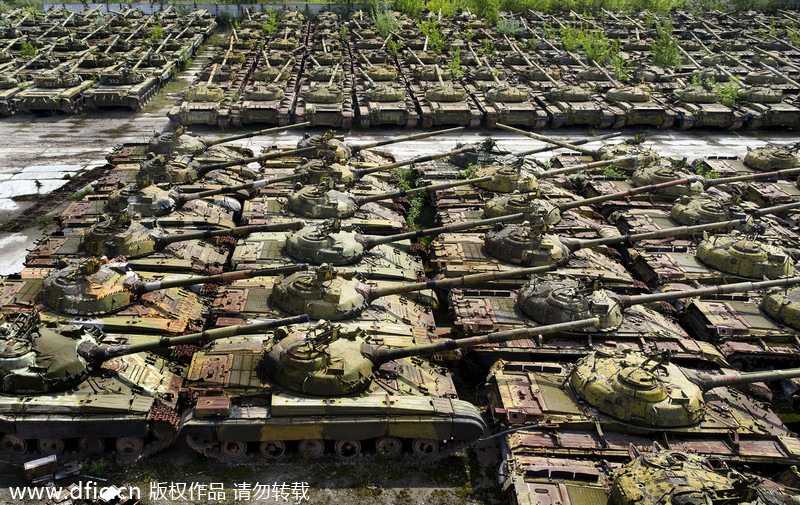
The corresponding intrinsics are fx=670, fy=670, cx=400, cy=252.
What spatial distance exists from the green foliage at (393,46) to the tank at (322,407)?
139ft

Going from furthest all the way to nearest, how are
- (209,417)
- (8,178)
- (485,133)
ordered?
(485,133) < (8,178) < (209,417)

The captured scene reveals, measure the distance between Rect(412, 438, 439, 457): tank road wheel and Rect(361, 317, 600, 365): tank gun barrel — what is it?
6.12 feet

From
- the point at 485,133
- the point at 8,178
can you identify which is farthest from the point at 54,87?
the point at 485,133

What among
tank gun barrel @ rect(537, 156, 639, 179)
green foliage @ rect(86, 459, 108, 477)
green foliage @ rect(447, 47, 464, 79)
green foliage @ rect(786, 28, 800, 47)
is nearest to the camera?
green foliage @ rect(86, 459, 108, 477)

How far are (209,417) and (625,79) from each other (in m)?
42.2

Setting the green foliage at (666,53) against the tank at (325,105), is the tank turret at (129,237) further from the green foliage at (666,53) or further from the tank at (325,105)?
the green foliage at (666,53)

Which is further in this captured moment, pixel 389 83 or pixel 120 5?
pixel 120 5

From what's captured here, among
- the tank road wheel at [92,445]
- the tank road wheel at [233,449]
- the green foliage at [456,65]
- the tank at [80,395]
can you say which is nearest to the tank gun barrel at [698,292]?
the tank at [80,395]

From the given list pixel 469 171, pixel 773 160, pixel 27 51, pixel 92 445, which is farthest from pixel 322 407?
pixel 27 51

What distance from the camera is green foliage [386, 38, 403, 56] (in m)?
53.3

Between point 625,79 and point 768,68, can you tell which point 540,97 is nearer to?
point 625,79

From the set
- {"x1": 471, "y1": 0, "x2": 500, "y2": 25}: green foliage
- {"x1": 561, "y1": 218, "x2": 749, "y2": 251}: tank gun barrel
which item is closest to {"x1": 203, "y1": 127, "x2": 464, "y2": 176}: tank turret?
{"x1": 561, "y1": 218, "x2": 749, "y2": 251}: tank gun barrel

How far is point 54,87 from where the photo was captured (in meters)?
41.3

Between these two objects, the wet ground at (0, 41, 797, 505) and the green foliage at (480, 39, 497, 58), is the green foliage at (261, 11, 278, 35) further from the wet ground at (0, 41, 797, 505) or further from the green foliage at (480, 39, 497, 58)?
the green foliage at (480, 39, 497, 58)
